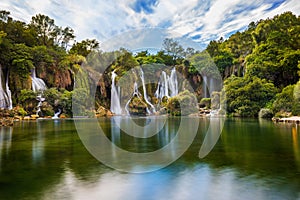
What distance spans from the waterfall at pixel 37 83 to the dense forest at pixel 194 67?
1.12 ft

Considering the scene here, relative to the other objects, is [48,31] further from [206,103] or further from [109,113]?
[206,103]

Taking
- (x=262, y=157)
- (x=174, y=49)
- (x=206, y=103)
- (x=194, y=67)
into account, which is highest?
(x=174, y=49)

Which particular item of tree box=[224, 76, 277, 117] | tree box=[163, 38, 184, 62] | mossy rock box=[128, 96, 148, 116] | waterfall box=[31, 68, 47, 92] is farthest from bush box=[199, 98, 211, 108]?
waterfall box=[31, 68, 47, 92]

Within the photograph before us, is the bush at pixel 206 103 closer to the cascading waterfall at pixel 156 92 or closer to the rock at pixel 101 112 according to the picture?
the cascading waterfall at pixel 156 92

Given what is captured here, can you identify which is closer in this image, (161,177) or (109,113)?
(161,177)

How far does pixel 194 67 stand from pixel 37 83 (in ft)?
65.6

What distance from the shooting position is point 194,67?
3794 cm

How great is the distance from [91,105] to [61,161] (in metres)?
24.9

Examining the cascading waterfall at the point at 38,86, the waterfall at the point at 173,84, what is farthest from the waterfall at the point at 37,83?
the waterfall at the point at 173,84

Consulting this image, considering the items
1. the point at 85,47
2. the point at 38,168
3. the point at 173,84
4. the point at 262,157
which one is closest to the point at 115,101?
the point at 173,84

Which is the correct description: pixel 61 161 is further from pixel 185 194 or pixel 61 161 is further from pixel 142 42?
pixel 142 42

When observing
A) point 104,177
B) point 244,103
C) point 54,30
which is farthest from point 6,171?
point 54,30

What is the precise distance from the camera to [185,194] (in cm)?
412

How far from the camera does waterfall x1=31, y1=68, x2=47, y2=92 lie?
1075 inches
